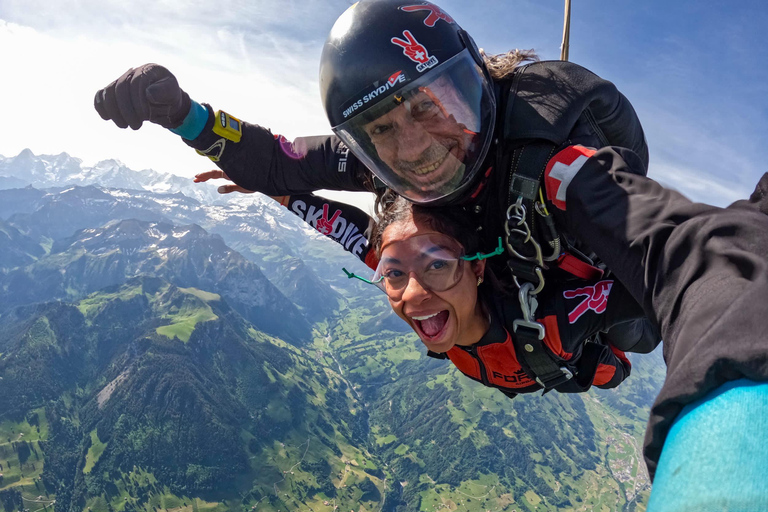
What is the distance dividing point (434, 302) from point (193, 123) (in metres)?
3.33

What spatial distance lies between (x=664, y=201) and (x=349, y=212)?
4.51 meters

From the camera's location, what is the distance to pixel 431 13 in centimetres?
380

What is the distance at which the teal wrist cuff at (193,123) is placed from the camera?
4617 mm

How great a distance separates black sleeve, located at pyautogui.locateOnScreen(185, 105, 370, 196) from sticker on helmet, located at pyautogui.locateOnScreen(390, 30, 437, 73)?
5.08 ft

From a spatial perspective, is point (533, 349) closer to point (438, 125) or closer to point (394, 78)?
point (438, 125)

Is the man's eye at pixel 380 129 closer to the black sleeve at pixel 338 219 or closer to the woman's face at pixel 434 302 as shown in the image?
the woman's face at pixel 434 302

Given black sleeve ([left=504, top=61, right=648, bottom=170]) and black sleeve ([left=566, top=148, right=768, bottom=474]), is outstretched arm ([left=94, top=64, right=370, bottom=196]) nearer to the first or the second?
black sleeve ([left=504, top=61, right=648, bottom=170])

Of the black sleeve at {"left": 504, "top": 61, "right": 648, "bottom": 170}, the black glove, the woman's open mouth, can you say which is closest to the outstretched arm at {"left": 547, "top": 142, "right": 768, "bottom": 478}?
the black sleeve at {"left": 504, "top": 61, "right": 648, "bottom": 170}

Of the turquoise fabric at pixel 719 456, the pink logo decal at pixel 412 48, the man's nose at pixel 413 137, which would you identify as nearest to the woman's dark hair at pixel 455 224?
the man's nose at pixel 413 137

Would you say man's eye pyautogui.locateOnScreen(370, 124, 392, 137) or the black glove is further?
the black glove

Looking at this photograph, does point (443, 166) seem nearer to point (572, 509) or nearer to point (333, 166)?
point (333, 166)

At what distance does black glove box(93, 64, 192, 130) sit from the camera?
405 centimetres

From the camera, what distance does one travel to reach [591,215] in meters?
2.56

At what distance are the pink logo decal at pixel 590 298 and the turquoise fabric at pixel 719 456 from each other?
268cm
